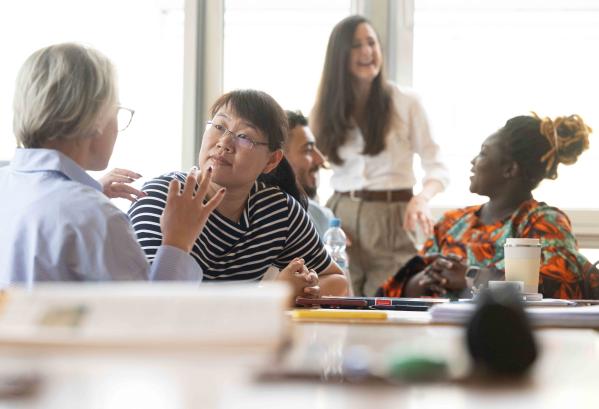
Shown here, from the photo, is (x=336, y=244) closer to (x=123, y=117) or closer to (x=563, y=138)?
(x=563, y=138)

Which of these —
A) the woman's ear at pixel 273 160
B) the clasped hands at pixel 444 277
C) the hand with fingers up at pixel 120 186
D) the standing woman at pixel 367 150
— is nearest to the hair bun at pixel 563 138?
the clasped hands at pixel 444 277

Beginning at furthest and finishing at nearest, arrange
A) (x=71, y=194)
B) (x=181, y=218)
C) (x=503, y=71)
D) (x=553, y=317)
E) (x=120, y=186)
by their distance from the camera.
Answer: (x=503, y=71), (x=120, y=186), (x=181, y=218), (x=71, y=194), (x=553, y=317)

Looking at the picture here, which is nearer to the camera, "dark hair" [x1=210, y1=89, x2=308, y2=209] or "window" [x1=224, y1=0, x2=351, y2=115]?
"dark hair" [x1=210, y1=89, x2=308, y2=209]

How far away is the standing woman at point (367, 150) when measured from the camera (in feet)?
13.4

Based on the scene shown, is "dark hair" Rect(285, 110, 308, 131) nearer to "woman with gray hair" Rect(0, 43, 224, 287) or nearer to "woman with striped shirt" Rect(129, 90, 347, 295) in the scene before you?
"woman with striped shirt" Rect(129, 90, 347, 295)

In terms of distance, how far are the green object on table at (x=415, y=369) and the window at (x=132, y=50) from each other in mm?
3977

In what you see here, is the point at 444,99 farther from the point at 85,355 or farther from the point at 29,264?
the point at 85,355

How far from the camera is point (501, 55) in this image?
4.62 m

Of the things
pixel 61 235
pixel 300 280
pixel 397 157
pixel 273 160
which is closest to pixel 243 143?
pixel 273 160

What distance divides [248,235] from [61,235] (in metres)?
0.86

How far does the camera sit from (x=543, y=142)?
342 cm

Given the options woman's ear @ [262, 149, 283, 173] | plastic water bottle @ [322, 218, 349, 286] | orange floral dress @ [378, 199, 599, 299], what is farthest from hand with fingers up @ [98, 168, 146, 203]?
plastic water bottle @ [322, 218, 349, 286]

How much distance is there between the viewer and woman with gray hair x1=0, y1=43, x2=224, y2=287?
5.02 feet

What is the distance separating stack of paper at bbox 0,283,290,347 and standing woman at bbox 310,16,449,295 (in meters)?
3.22
